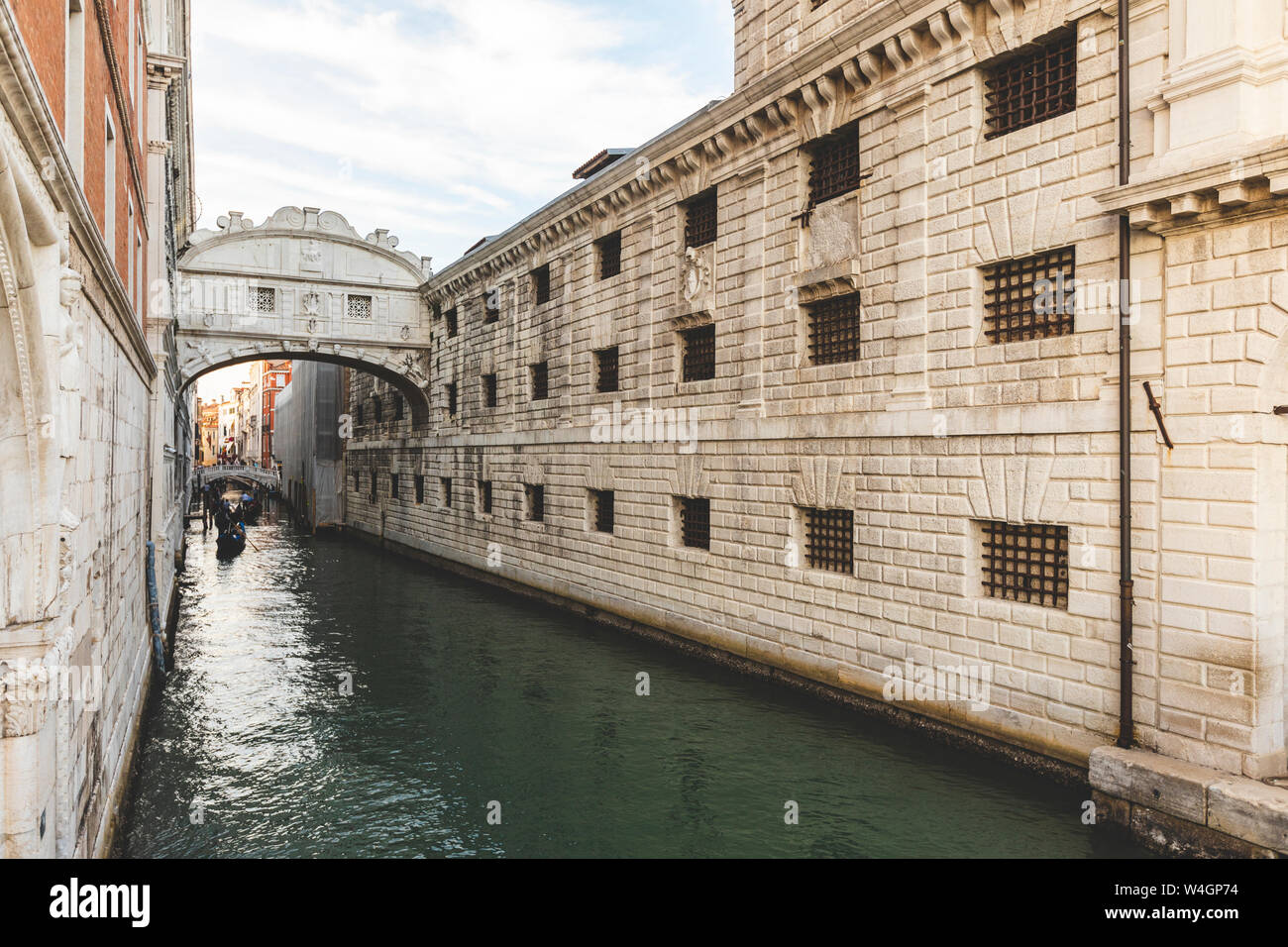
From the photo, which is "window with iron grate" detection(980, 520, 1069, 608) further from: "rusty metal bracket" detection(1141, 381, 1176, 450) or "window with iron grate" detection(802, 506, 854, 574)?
"window with iron grate" detection(802, 506, 854, 574)

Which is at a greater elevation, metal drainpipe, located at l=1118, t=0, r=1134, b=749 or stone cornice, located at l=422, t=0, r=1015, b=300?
stone cornice, located at l=422, t=0, r=1015, b=300

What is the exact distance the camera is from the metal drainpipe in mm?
7996

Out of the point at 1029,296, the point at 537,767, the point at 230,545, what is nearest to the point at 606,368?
the point at 537,767

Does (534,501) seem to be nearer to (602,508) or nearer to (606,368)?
(602,508)

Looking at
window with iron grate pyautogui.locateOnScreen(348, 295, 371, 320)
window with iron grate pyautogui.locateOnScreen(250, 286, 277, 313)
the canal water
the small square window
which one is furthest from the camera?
window with iron grate pyautogui.locateOnScreen(348, 295, 371, 320)

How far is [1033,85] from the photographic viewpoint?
9266 mm

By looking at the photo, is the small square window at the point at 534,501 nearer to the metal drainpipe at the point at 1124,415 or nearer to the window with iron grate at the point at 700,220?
the window with iron grate at the point at 700,220

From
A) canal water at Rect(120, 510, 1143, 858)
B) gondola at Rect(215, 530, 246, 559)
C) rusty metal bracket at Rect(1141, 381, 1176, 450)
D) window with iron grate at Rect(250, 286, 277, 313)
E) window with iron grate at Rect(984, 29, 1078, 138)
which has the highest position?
window with iron grate at Rect(250, 286, 277, 313)

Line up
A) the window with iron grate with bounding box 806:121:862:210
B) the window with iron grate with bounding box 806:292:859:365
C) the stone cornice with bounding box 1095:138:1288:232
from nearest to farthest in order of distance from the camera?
the stone cornice with bounding box 1095:138:1288:232 < the window with iron grate with bounding box 806:292:859:365 < the window with iron grate with bounding box 806:121:862:210

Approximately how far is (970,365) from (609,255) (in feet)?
32.3

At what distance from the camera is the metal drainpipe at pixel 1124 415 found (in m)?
8.00

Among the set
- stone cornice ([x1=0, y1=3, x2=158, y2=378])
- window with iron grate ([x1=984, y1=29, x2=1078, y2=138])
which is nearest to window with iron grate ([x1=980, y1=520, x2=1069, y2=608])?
window with iron grate ([x1=984, y1=29, x2=1078, y2=138])

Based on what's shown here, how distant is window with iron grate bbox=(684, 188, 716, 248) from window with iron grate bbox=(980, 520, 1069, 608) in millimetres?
7189
